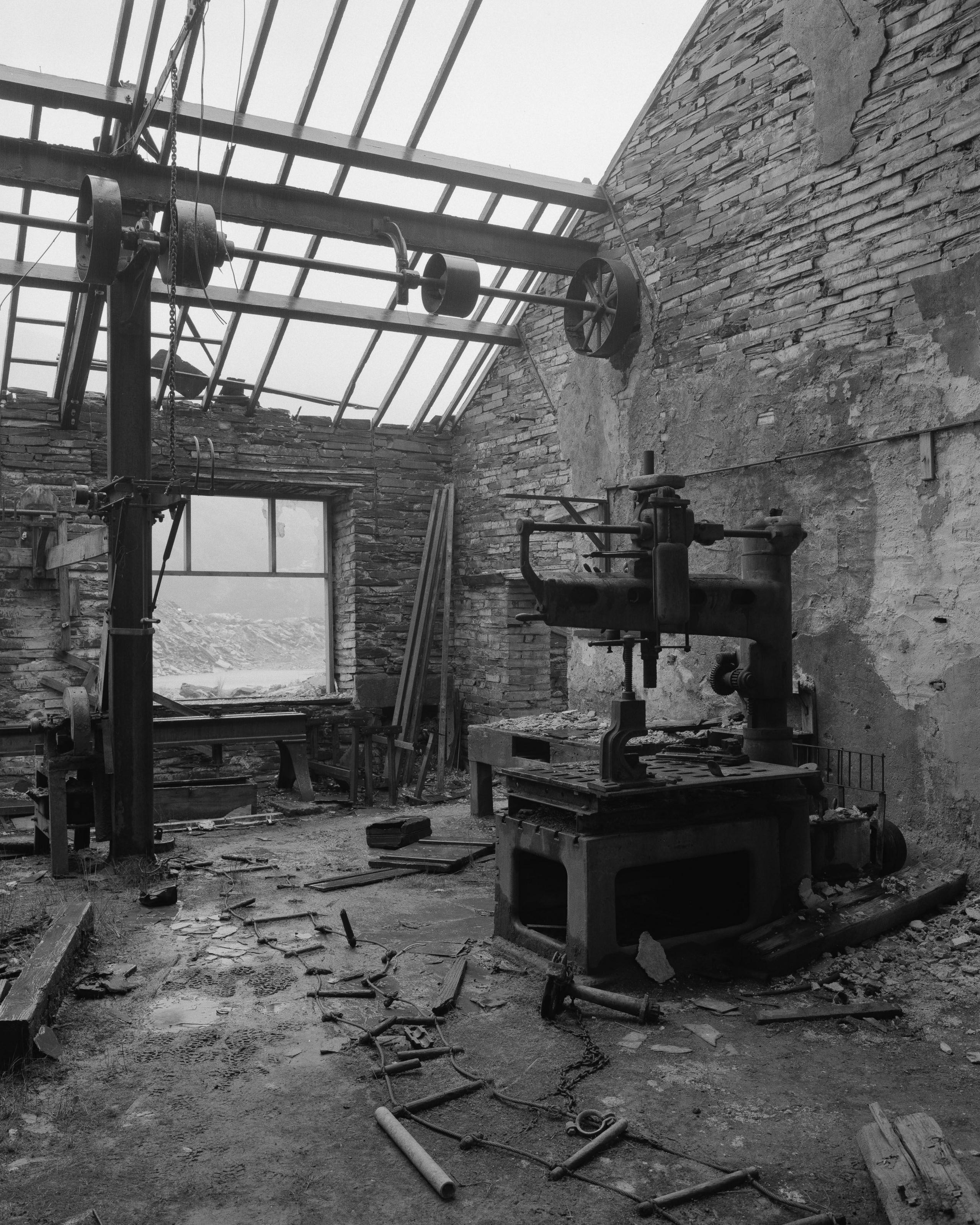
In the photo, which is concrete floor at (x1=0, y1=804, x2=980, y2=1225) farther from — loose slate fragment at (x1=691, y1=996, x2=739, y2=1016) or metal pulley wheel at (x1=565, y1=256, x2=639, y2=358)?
metal pulley wheel at (x1=565, y1=256, x2=639, y2=358)

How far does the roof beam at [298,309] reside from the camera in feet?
28.3

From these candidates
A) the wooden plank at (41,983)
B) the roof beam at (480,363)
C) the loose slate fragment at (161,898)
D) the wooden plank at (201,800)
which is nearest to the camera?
the wooden plank at (41,983)

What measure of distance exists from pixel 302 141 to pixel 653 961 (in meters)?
6.85

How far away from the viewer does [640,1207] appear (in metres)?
2.66

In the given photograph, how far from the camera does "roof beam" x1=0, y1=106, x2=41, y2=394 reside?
776 cm

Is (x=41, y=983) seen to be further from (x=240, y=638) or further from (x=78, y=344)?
(x=240, y=638)

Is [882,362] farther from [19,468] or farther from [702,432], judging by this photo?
[19,468]

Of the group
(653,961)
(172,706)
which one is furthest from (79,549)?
(653,961)

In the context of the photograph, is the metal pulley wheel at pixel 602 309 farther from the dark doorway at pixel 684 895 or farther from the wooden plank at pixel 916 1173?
the wooden plank at pixel 916 1173

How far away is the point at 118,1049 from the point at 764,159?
676cm

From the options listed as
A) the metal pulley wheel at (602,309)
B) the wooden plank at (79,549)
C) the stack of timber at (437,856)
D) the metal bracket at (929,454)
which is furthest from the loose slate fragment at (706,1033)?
the metal pulley wheel at (602,309)

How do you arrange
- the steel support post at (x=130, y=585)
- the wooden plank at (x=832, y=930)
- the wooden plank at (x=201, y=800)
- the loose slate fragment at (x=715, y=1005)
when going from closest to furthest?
the loose slate fragment at (x=715, y=1005) → the wooden plank at (x=832, y=930) → the steel support post at (x=130, y=585) → the wooden plank at (x=201, y=800)

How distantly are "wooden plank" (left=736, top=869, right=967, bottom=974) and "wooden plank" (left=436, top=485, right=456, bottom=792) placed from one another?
20.9 feet

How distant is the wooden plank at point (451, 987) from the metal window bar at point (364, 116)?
5.38 m
